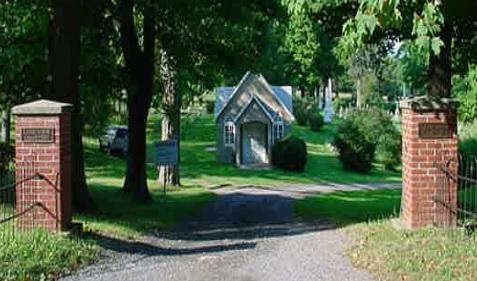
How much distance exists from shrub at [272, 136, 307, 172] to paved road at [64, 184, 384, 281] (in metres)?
29.6

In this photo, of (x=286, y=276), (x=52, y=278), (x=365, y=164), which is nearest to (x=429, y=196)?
(x=286, y=276)

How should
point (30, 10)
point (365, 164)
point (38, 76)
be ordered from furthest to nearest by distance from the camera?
point (365, 164)
point (38, 76)
point (30, 10)

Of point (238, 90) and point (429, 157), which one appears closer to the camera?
point (429, 157)

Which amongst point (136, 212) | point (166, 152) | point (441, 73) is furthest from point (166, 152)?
point (441, 73)

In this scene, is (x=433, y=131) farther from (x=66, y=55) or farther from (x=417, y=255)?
(x=66, y=55)

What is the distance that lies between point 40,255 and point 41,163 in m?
2.23

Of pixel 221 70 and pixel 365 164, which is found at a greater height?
pixel 221 70

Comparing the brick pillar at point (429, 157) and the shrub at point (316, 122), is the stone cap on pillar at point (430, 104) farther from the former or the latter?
the shrub at point (316, 122)

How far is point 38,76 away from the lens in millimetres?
21609

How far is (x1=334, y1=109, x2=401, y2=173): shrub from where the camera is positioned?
4744cm

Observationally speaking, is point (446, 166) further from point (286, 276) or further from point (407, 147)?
point (286, 276)

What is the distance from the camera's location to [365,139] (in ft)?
155

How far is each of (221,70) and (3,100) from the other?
798cm

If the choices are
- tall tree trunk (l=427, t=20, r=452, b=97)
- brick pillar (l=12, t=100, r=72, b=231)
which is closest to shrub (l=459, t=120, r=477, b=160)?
tall tree trunk (l=427, t=20, r=452, b=97)
